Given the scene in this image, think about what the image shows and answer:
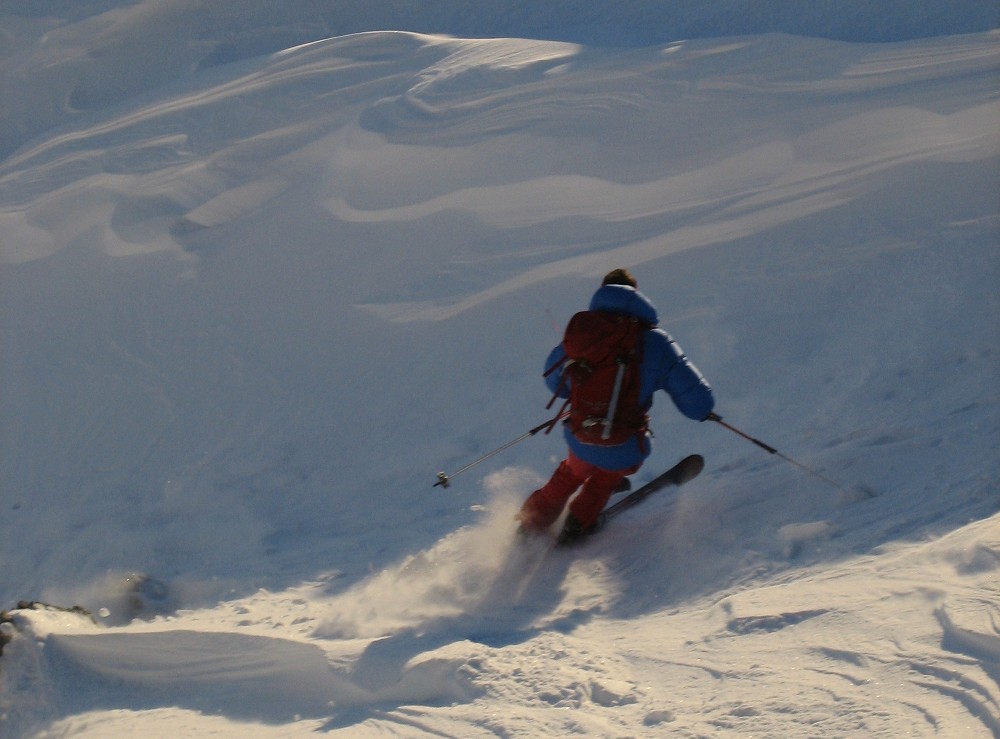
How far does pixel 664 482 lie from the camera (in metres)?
5.64

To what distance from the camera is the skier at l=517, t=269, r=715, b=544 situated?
5.03 metres

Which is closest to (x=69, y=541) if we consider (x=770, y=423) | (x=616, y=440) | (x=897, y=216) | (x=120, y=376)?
(x=120, y=376)

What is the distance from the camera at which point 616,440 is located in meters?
5.18

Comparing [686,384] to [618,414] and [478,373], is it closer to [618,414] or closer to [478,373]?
[618,414]

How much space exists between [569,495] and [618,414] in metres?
0.61

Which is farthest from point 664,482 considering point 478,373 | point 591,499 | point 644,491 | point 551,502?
point 478,373

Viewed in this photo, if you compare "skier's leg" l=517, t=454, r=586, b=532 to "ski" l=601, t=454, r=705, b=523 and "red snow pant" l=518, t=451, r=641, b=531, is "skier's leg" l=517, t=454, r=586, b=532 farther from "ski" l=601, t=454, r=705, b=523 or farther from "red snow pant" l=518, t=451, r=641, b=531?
"ski" l=601, t=454, r=705, b=523

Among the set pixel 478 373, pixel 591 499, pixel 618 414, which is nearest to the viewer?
pixel 618 414

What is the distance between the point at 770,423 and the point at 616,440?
1.49 meters

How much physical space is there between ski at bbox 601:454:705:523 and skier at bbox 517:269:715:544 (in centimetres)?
15

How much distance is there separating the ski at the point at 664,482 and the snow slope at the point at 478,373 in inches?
5.3

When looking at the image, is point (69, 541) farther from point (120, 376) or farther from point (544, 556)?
point (544, 556)

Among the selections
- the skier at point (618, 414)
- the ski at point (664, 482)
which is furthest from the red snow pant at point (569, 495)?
the ski at point (664, 482)

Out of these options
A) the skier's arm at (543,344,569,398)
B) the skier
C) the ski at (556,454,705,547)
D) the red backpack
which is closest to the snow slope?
the ski at (556,454,705,547)
